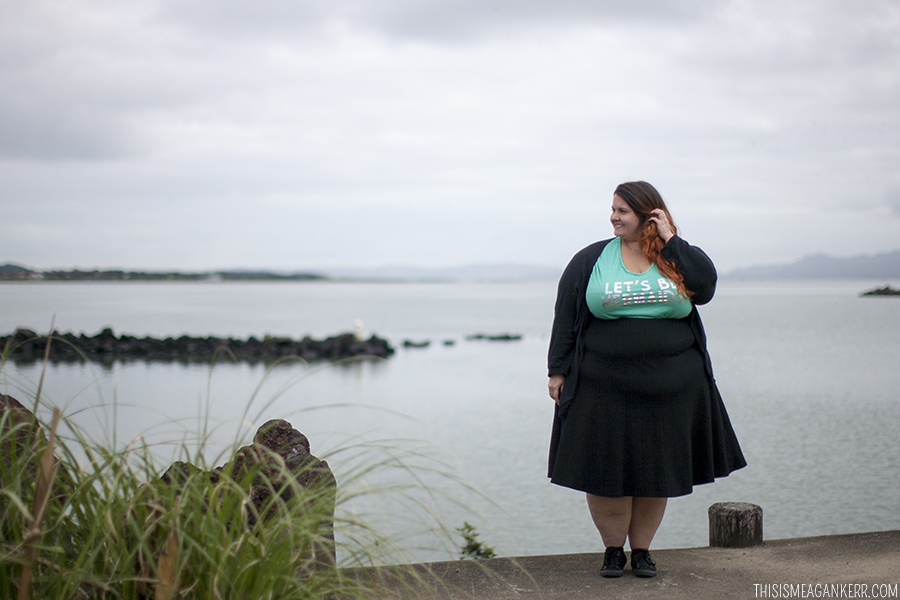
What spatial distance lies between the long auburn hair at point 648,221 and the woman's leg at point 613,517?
1.04 m

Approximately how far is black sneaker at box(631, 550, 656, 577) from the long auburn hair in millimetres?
1248

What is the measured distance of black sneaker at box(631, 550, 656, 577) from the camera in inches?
145

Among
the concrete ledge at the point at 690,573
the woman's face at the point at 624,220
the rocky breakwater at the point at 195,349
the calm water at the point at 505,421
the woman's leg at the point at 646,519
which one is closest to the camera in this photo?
the concrete ledge at the point at 690,573

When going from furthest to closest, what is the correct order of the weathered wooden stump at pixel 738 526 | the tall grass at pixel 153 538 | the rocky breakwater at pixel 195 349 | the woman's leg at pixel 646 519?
the rocky breakwater at pixel 195 349, the weathered wooden stump at pixel 738 526, the woman's leg at pixel 646 519, the tall grass at pixel 153 538

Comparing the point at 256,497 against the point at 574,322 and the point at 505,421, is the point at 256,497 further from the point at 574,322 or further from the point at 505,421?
the point at 505,421

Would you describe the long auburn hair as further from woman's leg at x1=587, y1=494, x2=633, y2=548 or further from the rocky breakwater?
the rocky breakwater

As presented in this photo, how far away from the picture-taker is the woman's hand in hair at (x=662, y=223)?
358cm

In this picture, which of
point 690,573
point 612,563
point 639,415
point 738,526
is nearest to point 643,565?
point 612,563

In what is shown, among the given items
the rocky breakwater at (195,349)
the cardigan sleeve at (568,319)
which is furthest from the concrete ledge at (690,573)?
the rocky breakwater at (195,349)

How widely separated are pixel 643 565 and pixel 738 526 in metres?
0.84

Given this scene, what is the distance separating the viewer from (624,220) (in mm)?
3633

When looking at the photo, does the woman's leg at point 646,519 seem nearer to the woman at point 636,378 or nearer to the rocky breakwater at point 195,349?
the woman at point 636,378

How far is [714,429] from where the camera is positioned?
12.1 ft

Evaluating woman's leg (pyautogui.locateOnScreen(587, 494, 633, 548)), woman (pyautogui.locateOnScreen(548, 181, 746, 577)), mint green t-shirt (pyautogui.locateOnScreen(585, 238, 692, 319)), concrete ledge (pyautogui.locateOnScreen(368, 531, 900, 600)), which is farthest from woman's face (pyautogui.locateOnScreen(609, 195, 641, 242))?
concrete ledge (pyautogui.locateOnScreen(368, 531, 900, 600))
